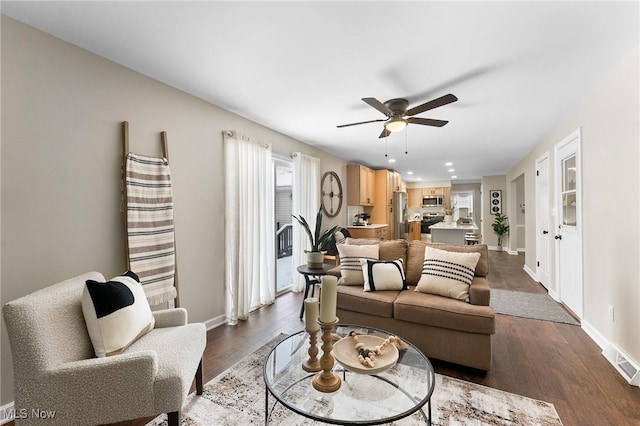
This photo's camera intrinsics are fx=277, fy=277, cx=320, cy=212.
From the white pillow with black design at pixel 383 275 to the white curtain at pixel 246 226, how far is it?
55.7 inches

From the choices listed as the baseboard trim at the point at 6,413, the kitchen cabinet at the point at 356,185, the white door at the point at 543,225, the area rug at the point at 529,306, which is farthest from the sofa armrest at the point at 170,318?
the white door at the point at 543,225

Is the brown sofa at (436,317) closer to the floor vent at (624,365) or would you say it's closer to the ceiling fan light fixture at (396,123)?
Answer: the floor vent at (624,365)

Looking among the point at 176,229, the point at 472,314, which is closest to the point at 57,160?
the point at 176,229

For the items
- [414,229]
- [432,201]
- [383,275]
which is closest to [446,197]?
[432,201]

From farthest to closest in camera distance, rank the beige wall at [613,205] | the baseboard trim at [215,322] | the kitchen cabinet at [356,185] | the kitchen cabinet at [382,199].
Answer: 1. the kitchen cabinet at [382,199]
2. the kitchen cabinet at [356,185]
3. the baseboard trim at [215,322]
4. the beige wall at [613,205]

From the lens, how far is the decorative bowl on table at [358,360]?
4.61ft

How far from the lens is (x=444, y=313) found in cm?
217

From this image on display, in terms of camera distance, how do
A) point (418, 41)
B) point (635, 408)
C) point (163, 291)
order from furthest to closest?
point (163, 291) → point (418, 41) → point (635, 408)

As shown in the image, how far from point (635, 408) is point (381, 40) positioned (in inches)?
112

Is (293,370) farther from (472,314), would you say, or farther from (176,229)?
(176,229)

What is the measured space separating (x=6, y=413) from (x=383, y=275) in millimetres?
2736

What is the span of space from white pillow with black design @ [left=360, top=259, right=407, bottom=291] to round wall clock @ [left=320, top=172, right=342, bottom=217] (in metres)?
2.57

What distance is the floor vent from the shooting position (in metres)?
1.95

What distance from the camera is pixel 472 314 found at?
210cm
